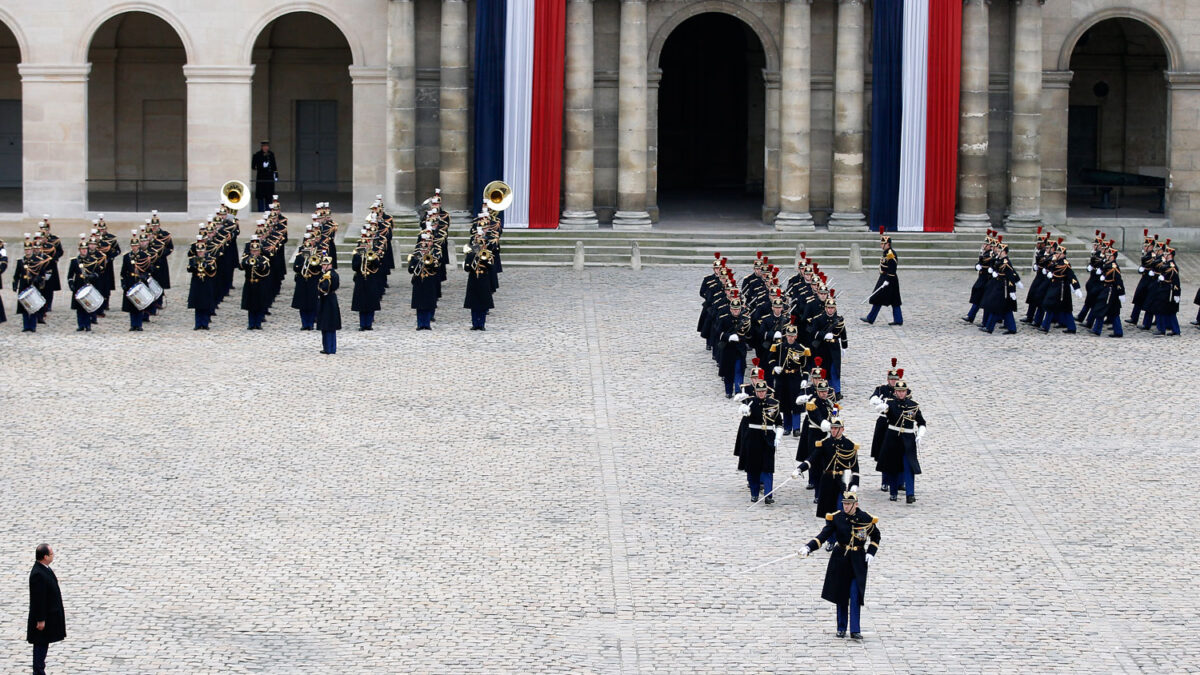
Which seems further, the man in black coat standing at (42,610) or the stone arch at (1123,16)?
the stone arch at (1123,16)

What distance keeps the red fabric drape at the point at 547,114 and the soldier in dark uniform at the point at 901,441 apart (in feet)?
64.2

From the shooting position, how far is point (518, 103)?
1704 inches

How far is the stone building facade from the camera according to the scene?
43594mm

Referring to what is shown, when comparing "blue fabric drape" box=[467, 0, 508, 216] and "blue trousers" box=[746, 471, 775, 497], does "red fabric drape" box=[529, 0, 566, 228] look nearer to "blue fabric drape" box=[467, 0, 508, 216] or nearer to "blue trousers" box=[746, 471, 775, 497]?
"blue fabric drape" box=[467, 0, 508, 216]

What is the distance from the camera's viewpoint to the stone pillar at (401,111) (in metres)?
43.5

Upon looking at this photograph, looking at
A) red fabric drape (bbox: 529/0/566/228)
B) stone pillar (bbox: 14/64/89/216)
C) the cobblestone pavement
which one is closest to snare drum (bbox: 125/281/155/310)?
the cobblestone pavement

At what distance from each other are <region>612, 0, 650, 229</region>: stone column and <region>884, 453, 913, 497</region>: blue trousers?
19207 millimetres

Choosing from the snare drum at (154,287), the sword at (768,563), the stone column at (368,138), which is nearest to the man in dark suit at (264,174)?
the stone column at (368,138)

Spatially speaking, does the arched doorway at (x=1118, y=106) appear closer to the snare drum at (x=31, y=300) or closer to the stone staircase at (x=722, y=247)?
the stone staircase at (x=722, y=247)

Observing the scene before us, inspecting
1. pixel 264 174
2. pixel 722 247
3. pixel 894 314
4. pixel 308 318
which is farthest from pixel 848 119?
pixel 308 318

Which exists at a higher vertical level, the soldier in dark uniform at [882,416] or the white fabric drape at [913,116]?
the white fabric drape at [913,116]

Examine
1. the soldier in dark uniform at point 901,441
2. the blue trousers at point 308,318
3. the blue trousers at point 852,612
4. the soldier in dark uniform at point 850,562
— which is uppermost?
the blue trousers at point 308,318

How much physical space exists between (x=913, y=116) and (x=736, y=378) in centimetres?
1476

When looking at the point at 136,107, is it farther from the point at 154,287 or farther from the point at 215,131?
the point at 154,287
